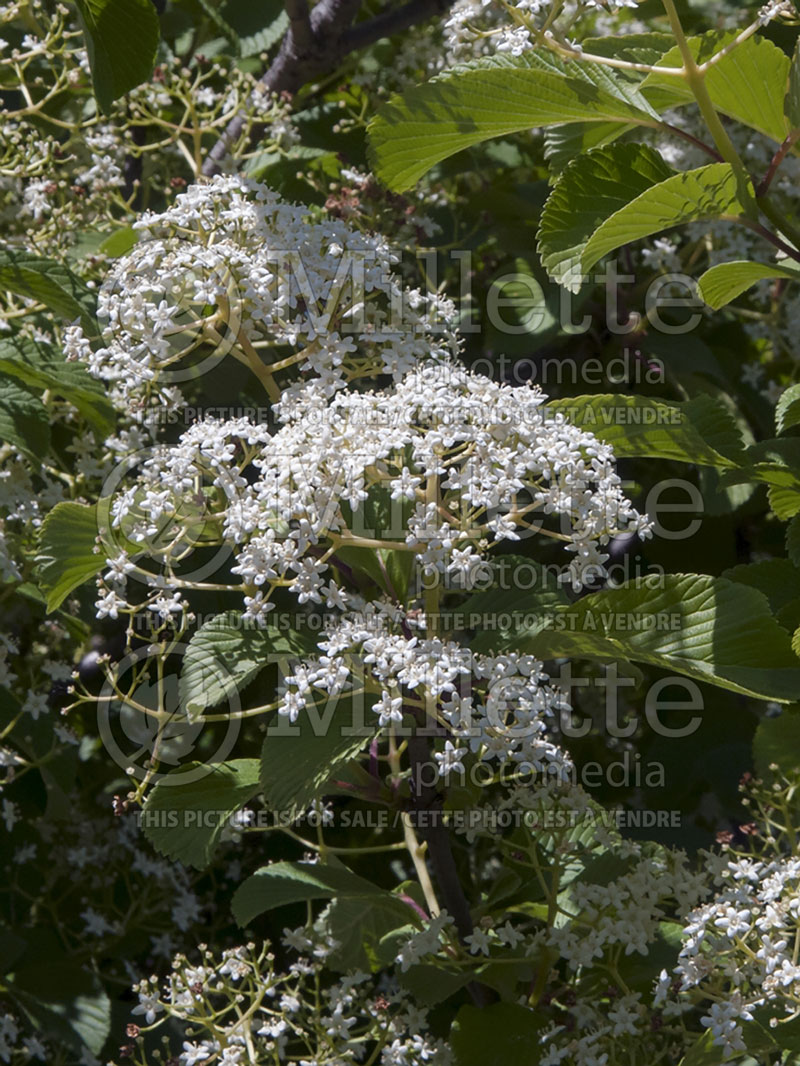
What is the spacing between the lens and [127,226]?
276 cm

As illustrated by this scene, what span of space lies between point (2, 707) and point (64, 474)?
515mm

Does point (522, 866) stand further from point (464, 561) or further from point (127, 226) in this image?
point (127, 226)

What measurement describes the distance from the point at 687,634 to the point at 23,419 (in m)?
1.32

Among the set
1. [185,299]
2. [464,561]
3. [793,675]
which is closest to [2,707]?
[185,299]

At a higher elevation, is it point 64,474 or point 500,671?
point 64,474

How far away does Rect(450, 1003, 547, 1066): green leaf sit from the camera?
1.99 meters

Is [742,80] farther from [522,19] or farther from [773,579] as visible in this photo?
[773,579]

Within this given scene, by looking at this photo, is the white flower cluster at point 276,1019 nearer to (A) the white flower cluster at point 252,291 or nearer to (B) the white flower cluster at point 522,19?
(A) the white flower cluster at point 252,291

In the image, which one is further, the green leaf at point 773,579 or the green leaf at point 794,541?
the green leaf at point 773,579

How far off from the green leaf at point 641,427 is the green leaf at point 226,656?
1.83 feet

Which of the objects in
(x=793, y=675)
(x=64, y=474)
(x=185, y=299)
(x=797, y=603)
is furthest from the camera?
(x=64, y=474)

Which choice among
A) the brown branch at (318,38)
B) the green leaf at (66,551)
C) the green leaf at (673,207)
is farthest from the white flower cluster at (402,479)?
the brown branch at (318,38)

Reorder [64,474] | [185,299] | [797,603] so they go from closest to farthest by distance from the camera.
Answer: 1. [185,299]
2. [797,603]
3. [64,474]

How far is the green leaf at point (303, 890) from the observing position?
2086 millimetres
